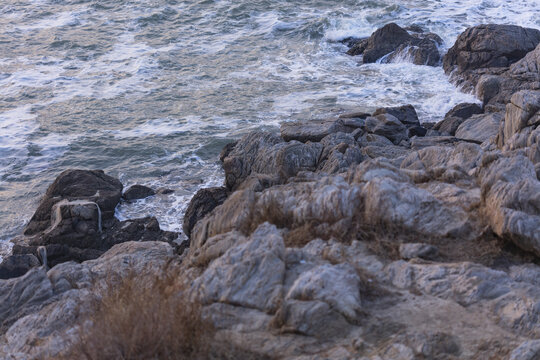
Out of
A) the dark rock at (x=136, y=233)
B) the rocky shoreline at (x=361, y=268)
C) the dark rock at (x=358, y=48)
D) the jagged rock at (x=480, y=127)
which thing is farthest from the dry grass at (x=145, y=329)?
the dark rock at (x=358, y=48)

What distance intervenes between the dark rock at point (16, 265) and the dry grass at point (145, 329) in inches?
273

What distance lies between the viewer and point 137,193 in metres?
16.7

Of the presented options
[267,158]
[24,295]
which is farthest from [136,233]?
[24,295]

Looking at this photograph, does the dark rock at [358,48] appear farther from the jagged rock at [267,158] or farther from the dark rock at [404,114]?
the jagged rock at [267,158]

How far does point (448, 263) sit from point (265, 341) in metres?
2.31

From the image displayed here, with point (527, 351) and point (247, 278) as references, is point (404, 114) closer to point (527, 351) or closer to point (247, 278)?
point (247, 278)

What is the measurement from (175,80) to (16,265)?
46.0 feet

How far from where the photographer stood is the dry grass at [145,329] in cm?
507

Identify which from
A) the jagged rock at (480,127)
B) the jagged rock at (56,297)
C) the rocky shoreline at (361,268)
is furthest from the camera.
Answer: the jagged rock at (480,127)

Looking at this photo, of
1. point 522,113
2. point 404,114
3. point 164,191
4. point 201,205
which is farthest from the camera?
point 404,114

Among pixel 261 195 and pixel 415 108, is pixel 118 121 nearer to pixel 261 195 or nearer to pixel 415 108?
pixel 415 108

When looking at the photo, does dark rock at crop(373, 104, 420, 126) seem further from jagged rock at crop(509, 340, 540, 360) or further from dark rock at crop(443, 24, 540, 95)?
jagged rock at crop(509, 340, 540, 360)

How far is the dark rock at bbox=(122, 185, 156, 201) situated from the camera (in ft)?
54.6

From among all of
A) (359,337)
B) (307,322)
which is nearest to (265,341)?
(307,322)
